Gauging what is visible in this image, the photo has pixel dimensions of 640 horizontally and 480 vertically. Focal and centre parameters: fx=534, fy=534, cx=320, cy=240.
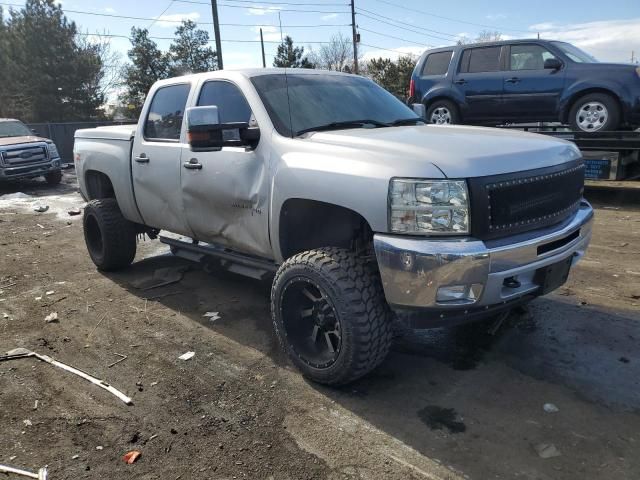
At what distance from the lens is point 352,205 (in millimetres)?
3051

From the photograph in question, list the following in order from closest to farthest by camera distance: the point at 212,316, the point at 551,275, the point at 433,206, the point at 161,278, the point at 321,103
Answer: the point at 433,206 → the point at 551,275 → the point at 321,103 → the point at 212,316 → the point at 161,278

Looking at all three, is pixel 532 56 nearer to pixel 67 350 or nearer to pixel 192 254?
pixel 192 254

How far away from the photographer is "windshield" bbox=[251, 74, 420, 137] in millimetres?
3830

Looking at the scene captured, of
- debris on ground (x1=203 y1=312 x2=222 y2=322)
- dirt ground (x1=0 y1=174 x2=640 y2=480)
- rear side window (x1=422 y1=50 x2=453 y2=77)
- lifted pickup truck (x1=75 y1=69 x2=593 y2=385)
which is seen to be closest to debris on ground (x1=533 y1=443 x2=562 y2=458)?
dirt ground (x1=0 y1=174 x2=640 y2=480)

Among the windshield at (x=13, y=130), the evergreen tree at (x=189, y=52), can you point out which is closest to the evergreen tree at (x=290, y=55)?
the evergreen tree at (x=189, y=52)

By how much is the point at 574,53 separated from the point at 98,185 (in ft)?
25.0

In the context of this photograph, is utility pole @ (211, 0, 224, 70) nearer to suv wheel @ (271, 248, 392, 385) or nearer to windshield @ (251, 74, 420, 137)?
windshield @ (251, 74, 420, 137)

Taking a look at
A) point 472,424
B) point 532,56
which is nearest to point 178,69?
point 532,56

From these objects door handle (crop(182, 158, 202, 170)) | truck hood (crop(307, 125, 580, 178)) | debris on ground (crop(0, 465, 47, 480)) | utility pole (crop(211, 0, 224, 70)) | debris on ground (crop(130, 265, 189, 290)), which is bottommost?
debris on ground (crop(130, 265, 189, 290))

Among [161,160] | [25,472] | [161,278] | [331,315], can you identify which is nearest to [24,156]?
[161,278]

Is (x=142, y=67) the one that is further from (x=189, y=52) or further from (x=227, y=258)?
(x=227, y=258)

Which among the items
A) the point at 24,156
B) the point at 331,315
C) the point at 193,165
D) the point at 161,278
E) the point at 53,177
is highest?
the point at 193,165

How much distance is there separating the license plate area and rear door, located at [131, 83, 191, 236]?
9.47ft

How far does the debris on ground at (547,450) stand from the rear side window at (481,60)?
26.4 ft
